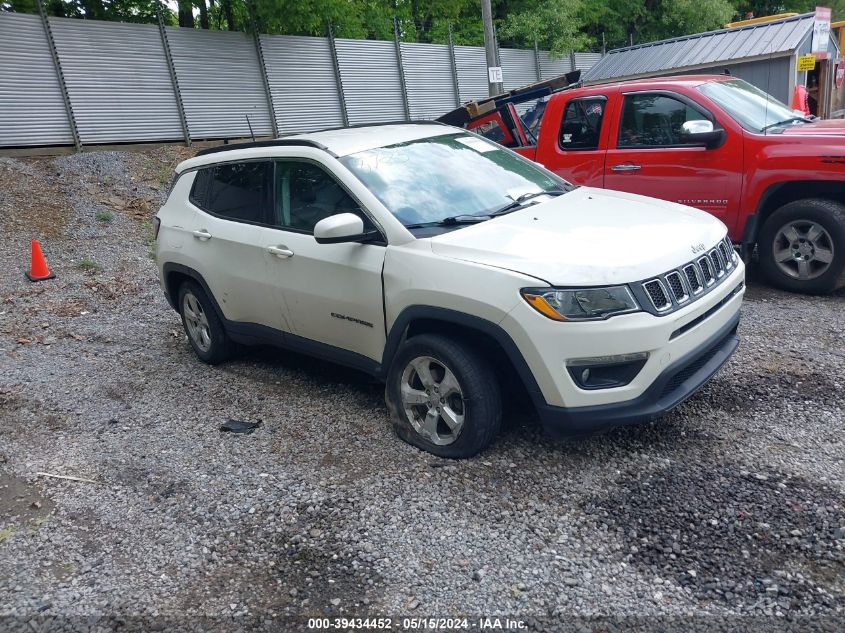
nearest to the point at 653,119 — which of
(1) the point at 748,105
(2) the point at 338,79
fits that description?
(1) the point at 748,105

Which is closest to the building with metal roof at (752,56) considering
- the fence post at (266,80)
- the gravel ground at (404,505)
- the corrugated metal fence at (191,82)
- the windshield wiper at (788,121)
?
the corrugated metal fence at (191,82)

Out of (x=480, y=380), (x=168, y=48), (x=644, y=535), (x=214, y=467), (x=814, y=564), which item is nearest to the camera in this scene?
(x=814, y=564)

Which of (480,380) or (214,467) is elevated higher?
(480,380)

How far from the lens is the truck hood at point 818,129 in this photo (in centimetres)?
615

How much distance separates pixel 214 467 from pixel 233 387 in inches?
51.3

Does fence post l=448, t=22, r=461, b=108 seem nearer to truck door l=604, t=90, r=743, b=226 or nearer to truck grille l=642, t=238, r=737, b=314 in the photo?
truck door l=604, t=90, r=743, b=226

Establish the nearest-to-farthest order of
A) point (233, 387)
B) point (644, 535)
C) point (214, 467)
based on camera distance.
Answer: point (644, 535) < point (214, 467) < point (233, 387)

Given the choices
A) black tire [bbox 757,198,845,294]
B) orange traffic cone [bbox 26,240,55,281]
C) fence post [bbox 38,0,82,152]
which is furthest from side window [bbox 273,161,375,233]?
fence post [bbox 38,0,82,152]

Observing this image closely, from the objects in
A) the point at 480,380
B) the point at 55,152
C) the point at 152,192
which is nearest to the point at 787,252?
the point at 480,380

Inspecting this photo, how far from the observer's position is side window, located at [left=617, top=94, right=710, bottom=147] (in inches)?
270

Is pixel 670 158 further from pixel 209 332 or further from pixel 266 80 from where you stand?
pixel 266 80

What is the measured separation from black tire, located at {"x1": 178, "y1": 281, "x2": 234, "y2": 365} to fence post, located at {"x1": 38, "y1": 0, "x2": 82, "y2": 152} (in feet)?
29.0

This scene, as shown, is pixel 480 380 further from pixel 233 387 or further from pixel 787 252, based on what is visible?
pixel 787 252

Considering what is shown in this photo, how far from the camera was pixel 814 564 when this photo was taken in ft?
9.58
